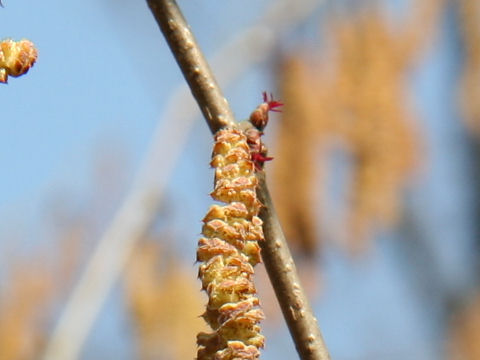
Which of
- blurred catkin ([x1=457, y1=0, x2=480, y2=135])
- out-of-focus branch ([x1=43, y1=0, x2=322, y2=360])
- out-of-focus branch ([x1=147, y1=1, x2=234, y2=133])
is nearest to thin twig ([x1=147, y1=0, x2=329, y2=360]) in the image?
out-of-focus branch ([x1=147, y1=1, x2=234, y2=133])

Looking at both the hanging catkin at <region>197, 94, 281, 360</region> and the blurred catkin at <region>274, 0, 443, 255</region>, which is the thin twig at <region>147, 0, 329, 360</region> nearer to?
the hanging catkin at <region>197, 94, 281, 360</region>

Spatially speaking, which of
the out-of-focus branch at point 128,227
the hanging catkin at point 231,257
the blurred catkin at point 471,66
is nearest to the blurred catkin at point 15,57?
the hanging catkin at point 231,257

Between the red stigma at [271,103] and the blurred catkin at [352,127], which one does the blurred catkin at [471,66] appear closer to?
the blurred catkin at [352,127]

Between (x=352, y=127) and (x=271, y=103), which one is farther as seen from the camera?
(x=352, y=127)

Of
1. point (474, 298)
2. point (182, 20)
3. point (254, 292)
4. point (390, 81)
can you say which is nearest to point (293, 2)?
point (390, 81)

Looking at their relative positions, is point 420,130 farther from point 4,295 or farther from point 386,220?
point 4,295

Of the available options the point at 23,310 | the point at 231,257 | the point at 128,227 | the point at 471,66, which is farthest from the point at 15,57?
the point at 471,66

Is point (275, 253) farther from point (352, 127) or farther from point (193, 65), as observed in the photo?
point (352, 127)
